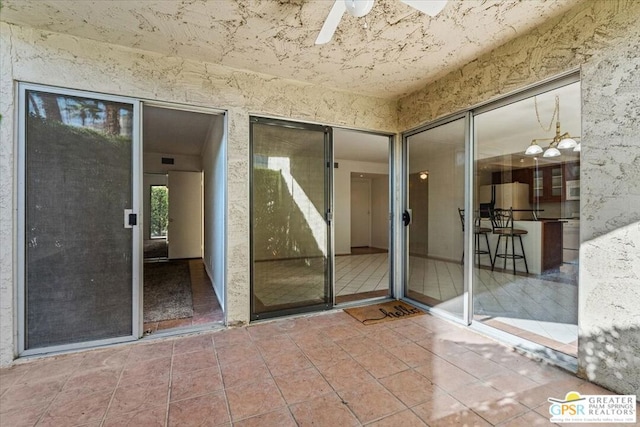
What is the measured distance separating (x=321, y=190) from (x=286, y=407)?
2.15 m

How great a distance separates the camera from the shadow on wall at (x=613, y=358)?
1.74 metres

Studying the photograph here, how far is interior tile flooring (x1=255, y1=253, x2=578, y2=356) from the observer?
7.80 ft

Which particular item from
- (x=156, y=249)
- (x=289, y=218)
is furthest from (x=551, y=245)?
(x=156, y=249)

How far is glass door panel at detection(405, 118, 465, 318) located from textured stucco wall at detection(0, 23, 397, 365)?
0.78 meters

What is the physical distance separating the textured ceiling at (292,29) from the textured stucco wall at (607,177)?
0.89ft

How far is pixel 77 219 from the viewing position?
231cm

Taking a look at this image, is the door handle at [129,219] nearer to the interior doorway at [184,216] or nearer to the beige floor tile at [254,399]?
the interior doorway at [184,216]

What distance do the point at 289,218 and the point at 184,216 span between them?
470 centimetres

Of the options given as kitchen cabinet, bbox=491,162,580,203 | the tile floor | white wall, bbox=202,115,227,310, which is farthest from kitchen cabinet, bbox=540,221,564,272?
white wall, bbox=202,115,227,310

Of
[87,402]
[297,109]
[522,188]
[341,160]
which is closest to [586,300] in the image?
[522,188]

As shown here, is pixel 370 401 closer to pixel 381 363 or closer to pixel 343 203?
pixel 381 363

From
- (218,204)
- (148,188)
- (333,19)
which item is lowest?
(218,204)

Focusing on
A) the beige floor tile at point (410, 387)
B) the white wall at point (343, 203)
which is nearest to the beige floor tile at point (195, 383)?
the beige floor tile at point (410, 387)

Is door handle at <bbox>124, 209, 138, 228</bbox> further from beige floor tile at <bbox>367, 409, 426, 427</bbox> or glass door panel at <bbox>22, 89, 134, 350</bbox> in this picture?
beige floor tile at <bbox>367, 409, 426, 427</bbox>
